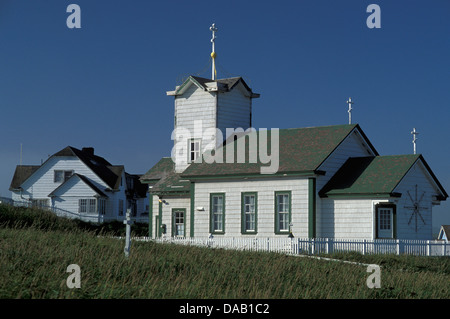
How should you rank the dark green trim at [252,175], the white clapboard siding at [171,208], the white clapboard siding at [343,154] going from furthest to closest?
the white clapboard siding at [171,208], the white clapboard siding at [343,154], the dark green trim at [252,175]

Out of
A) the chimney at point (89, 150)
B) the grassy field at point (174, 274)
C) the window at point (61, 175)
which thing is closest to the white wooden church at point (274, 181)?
the grassy field at point (174, 274)

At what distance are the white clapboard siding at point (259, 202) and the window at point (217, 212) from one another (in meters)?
0.20

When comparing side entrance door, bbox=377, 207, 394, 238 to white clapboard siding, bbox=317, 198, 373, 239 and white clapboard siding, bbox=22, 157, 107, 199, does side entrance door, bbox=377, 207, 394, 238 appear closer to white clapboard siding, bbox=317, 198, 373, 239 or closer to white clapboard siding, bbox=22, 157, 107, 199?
white clapboard siding, bbox=317, 198, 373, 239

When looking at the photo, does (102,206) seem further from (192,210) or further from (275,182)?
(275,182)

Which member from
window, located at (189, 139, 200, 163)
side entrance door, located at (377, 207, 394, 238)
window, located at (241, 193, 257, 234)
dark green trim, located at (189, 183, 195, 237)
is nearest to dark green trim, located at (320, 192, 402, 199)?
side entrance door, located at (377, 207, 394, 238)

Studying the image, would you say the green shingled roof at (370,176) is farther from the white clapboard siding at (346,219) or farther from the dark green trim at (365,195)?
the white clapboard siding at (346,219)

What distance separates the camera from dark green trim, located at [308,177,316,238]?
1168 inches

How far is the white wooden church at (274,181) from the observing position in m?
29.8

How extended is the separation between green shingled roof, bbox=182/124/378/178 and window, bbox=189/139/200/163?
1882 millimetres

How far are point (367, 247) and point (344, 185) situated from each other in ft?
12.3
